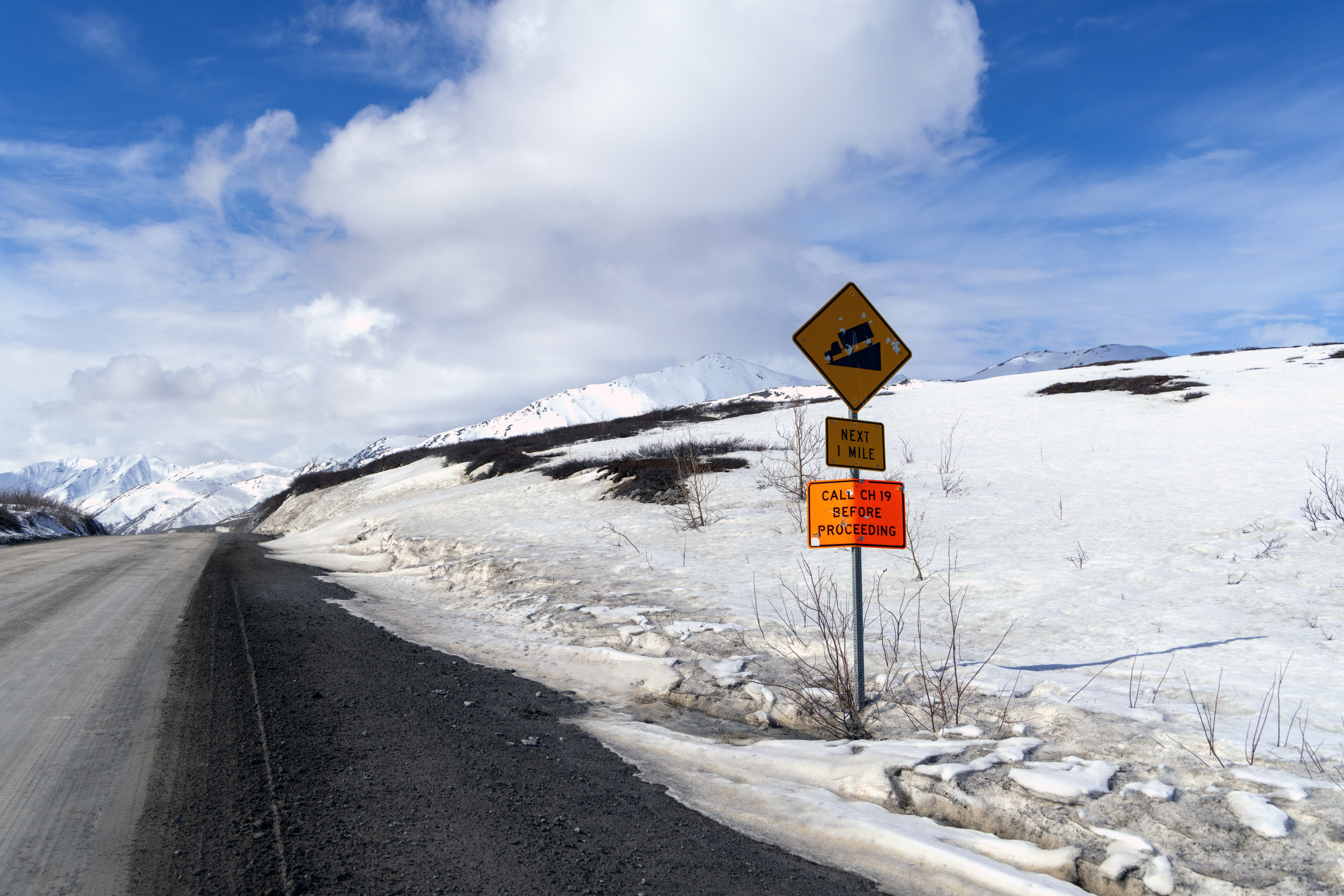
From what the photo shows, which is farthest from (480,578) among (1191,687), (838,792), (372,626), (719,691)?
(1191,687)

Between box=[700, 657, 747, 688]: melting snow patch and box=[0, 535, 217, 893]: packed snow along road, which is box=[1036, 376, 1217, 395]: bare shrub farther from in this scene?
box=[0, 535, 217, 893]: packed snow along road

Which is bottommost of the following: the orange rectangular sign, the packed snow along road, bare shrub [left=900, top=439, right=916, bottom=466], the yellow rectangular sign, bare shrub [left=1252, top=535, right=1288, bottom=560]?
the packed snow along road

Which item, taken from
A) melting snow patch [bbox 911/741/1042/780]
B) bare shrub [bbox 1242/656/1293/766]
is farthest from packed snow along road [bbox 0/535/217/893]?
bare shrub [bbox 1242/656/1293/766]

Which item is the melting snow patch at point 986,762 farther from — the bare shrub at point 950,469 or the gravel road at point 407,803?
the bare shrub at point 950,469

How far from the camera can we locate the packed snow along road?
3283 millimetres

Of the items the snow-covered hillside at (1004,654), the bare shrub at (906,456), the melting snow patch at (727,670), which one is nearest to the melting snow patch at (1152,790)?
the snow-covered hillside at (1004,654)

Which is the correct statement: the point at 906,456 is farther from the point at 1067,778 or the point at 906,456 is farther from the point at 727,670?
the point at 1067,778

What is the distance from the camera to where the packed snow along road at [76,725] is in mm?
3283

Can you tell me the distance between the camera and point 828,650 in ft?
17.3

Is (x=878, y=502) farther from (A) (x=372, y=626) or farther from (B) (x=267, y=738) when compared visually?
(A) (x=372, y=626)

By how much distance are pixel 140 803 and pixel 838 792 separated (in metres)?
3.91

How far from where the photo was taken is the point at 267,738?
188 inches

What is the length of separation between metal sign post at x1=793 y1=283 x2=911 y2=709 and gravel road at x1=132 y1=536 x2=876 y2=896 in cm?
206

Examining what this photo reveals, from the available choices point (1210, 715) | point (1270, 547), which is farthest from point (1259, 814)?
point (1270, 547)
